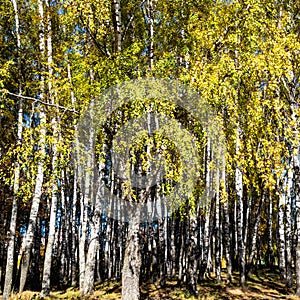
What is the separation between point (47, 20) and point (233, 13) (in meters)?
8.08

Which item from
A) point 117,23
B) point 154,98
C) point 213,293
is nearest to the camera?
point 154,98

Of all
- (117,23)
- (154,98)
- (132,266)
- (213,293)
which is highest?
(117,23)

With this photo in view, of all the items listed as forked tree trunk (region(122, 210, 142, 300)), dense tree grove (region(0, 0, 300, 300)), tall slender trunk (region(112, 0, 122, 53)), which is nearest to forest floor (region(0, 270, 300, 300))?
dense tree grove (region(0, 0, 300, 300))

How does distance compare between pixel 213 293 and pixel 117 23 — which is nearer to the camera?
pixel 117 23

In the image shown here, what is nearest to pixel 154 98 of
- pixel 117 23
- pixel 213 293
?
pixel 117 23

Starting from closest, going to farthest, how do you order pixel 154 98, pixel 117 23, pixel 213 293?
pixel 154 98, pixel 117 23, pixel 213 293

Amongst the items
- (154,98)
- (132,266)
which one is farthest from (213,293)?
(154,98)

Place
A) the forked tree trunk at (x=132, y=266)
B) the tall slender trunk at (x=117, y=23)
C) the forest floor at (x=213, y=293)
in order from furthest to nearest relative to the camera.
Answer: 1. the forest floor at (x=213, y=293)
2. the tall slender trunk at (x=117, y=23)
3. the forked tree trunk at (x=132, y=266)

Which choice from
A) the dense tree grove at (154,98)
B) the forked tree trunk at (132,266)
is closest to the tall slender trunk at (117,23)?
the dense tree grove at (154,98)

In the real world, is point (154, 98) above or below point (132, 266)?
above

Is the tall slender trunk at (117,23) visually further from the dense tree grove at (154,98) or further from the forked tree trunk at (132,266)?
the forked tree trunk at (132,266)

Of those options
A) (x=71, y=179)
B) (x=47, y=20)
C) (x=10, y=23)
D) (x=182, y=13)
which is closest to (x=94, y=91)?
(x=47, y=20)

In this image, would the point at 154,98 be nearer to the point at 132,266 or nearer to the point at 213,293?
the point at 132,266

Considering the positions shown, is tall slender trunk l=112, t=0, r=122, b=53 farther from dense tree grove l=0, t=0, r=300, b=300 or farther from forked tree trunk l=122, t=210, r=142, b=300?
forked tree trunk l=122, t=210, r=142, b=300
